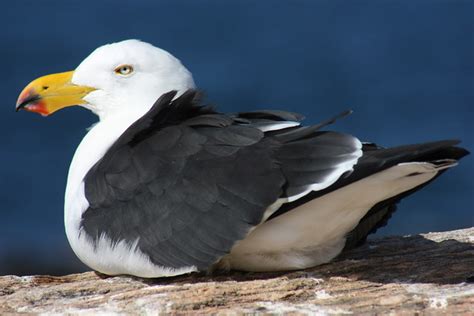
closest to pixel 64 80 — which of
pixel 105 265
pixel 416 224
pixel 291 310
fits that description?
pixel 105 265

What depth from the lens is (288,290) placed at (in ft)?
21.1

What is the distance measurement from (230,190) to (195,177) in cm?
24

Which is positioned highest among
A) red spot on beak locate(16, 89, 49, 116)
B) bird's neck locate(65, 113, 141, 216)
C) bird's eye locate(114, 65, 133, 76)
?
bird's eye locate(114, 65, 133, 76)

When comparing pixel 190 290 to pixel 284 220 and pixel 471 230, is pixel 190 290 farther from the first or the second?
pixel 471 230

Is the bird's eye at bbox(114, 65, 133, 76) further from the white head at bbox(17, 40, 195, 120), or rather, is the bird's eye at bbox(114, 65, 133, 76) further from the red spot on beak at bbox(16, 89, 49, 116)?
the red spot on beak at bbox(16, 89, 49, 116)

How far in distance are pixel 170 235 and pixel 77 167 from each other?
112 cm

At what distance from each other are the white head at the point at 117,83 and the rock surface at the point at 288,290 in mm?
1287

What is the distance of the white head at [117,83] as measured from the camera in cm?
783

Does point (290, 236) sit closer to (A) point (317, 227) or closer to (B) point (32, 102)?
(A) point (317, 227)

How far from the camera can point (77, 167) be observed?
293 inches

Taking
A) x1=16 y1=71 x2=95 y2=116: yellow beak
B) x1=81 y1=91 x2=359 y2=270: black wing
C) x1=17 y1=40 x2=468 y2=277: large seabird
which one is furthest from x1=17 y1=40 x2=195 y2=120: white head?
x1=81 y1=91 x2=359 y2=270: black wing

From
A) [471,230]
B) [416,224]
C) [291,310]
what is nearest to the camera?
[291,310]

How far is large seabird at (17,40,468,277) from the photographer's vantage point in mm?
6285

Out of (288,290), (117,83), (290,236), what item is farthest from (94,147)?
(288,290)
